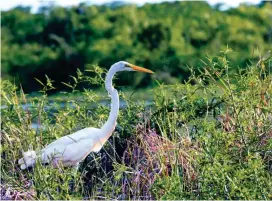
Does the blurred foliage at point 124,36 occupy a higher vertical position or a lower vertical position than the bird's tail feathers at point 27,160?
lower

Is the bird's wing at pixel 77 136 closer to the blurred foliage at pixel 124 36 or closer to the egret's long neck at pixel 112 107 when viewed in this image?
the egret's long neck at pixel 112 107

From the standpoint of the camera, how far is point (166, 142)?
4480 mm

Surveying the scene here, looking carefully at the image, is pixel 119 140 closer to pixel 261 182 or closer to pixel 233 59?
pixel 261 182

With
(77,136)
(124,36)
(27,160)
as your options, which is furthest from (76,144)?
(124,36)

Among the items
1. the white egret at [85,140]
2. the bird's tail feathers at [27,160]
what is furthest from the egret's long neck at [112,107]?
the bird's tail feathers at [27,160]

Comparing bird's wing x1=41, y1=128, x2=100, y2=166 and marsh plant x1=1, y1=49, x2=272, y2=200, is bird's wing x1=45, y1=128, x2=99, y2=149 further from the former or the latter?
marsh plant x1=1, y1=49, x2=272, y2=200

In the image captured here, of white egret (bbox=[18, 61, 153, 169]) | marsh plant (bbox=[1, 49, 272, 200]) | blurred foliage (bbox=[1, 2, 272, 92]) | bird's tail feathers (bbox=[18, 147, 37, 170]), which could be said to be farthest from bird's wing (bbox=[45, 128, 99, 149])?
Result: blurred foliage (bbox=[1, 2, 272, 92])

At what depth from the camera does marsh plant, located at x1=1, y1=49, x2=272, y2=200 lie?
3.99m

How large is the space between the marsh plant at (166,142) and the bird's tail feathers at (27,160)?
0.06 m

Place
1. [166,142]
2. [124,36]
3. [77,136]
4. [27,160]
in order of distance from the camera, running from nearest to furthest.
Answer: [166,142], [27,160], [77,136], [124,36]

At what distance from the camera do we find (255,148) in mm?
4293

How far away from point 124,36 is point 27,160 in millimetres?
16721

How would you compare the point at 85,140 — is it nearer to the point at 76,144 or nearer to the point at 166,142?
the point at 76,144

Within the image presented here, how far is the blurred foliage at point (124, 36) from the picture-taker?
1947 cm
